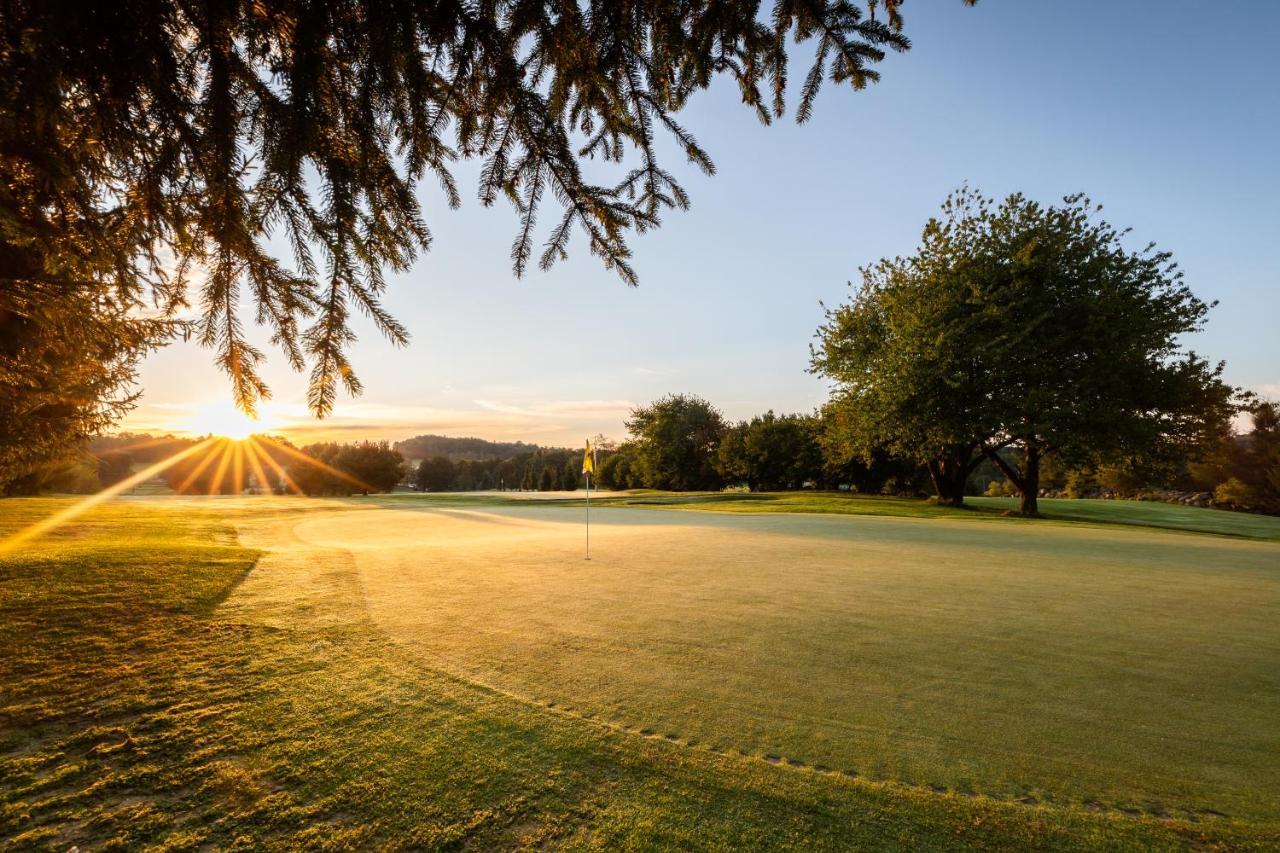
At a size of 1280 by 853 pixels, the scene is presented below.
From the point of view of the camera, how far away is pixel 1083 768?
2725mm

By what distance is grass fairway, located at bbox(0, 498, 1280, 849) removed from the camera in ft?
7.47

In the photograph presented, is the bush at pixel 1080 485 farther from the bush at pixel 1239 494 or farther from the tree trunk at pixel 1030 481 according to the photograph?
the tree trunk at pixel 1030 481

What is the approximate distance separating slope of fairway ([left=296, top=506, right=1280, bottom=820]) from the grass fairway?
26 millimetres

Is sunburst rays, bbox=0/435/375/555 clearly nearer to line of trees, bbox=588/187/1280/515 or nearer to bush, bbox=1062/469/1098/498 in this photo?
line of trees, bbox=588/187/1280/515

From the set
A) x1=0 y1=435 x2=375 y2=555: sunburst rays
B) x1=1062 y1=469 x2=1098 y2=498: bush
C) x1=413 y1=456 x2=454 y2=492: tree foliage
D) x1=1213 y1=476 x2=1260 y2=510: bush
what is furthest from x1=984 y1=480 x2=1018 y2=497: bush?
x1=413 y1=456 x2=454 y2=492: tree foliage

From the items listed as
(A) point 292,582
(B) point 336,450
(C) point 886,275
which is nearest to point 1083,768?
(A) point 292,582

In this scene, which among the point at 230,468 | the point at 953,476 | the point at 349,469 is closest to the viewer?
the point at 953,476

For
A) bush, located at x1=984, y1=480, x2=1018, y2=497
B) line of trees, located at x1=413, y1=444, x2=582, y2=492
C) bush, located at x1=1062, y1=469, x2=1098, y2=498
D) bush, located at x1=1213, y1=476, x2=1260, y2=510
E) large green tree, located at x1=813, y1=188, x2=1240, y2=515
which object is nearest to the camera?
large green tree, located at x1=813, y1=188, x2=1240, y2=515

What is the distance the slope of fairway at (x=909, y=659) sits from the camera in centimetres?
278

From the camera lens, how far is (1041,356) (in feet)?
71.5

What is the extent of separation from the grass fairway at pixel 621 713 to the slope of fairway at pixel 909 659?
26mm

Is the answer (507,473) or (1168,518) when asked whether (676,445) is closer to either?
(1168,518)

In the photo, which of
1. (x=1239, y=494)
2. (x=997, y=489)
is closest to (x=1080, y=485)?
(x=997, y=489)

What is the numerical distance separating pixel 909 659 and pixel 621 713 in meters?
2.41
